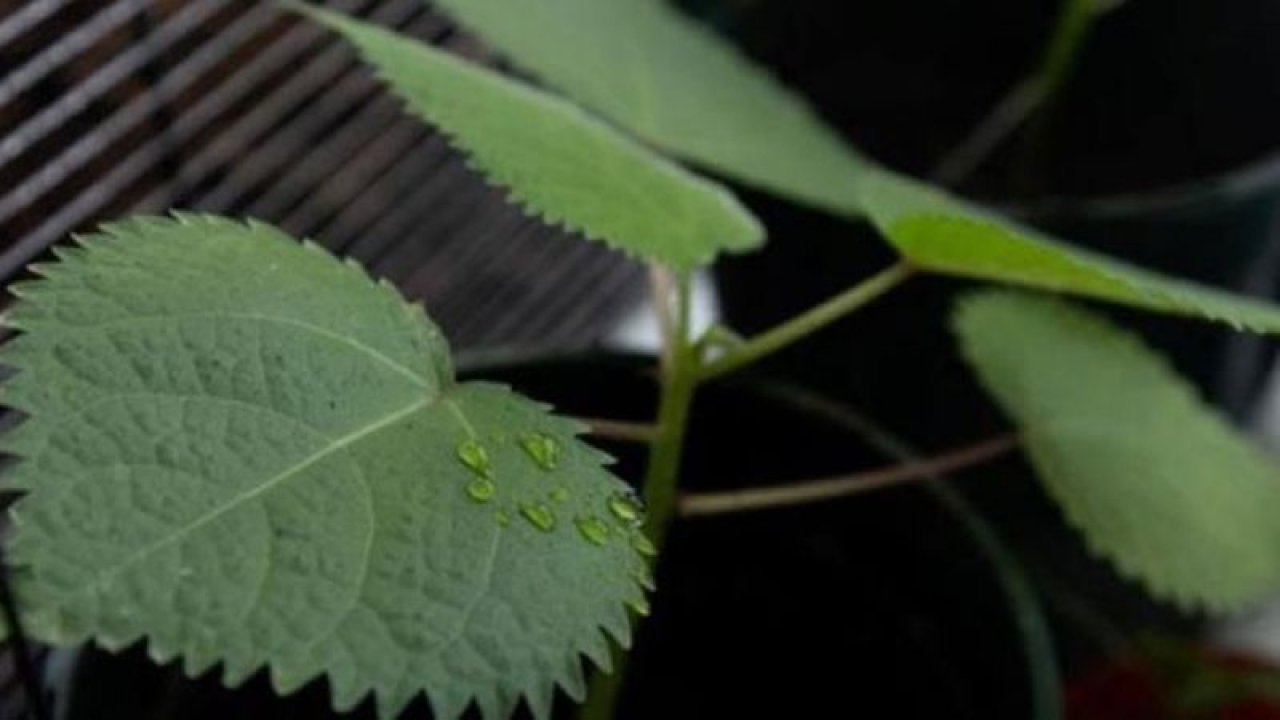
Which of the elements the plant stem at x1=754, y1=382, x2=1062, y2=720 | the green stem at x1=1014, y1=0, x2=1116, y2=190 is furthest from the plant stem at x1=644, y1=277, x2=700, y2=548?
the green stem at x1=1014, y1=0, x2=1116, y2=190

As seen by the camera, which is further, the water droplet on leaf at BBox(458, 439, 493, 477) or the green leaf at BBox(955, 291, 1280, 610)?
the green leaf at BBox(955, 291, 1280, 610)

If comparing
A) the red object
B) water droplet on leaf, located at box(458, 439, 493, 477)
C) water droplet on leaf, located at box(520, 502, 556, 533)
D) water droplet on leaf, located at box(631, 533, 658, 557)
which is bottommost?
the red object

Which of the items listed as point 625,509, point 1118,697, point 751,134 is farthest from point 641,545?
point 1118,697

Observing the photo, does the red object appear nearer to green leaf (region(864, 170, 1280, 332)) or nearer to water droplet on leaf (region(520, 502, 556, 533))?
green leaf (region(864, 170, 1280, 332))

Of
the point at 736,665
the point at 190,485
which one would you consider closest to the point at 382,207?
the point at 736,665

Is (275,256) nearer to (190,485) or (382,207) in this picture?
(190,485)

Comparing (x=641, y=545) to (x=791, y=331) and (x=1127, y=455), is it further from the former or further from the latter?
(x=1127, y=455)

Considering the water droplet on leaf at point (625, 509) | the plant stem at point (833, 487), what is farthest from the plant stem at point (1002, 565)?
the water droplet on leaf at point (625, 509)
